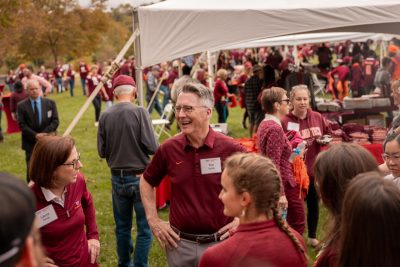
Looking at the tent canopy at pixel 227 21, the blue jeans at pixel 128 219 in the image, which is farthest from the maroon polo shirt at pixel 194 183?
the tent canopy at pixel 227 21

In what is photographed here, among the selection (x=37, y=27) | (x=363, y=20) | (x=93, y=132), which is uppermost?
(x=37, y=27)

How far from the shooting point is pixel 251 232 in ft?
7.81

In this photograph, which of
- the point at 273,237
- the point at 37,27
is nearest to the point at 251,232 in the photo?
the point at 273,237

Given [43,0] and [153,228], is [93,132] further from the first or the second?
[43,0]

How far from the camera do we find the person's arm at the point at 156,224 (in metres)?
3.41

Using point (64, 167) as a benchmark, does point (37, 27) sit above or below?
above

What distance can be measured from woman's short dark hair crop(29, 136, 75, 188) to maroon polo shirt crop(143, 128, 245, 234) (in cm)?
60

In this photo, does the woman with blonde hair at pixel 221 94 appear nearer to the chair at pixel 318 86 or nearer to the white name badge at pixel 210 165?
the chair at pixel 318 86

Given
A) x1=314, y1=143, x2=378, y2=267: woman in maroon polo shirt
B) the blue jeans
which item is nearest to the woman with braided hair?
x1=314, y1=143, x2=378, y2=267: woman in maroon polo shirt

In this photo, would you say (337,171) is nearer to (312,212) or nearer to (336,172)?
(336,172)

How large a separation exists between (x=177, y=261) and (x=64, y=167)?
2.96 feet

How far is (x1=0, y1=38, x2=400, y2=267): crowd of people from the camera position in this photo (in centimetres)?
194

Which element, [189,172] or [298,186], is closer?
[189,172]

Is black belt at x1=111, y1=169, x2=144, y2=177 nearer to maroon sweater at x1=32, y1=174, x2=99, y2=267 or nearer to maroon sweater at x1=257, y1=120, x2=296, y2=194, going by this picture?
maroon sweater at x1=257, y1=120, x2=296, y2=194
